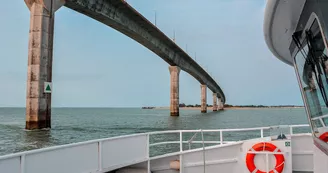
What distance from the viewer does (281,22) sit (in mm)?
3521

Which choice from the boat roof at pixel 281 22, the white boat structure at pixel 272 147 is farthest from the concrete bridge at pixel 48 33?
the boat roof at pixel 281 22

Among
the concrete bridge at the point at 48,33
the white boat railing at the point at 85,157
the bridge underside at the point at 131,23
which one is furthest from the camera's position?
the bridge underside at the point at 131,23

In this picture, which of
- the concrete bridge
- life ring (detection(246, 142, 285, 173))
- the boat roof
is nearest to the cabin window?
the boat roof

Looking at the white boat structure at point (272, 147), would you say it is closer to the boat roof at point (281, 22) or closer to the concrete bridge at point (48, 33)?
the boat roof at point (281, 22)

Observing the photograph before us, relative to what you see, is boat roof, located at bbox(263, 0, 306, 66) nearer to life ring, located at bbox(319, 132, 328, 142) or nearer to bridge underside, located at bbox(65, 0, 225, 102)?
life ring, located at bbox(319, 132, 328, 142)

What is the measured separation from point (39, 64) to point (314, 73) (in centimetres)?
→ 2578

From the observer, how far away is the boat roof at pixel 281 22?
10.2 ft

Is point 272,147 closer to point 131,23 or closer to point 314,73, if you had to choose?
point 314,73

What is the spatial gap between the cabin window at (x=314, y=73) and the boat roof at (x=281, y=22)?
22 centimetres

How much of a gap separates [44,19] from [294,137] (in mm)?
25458

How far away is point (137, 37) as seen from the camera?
1757 inches

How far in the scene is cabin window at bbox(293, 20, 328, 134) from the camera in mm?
2805

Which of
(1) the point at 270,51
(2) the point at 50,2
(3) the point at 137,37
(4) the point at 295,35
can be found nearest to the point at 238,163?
(1) the point at 270,51

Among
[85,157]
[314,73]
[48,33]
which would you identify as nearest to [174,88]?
[48,33]
